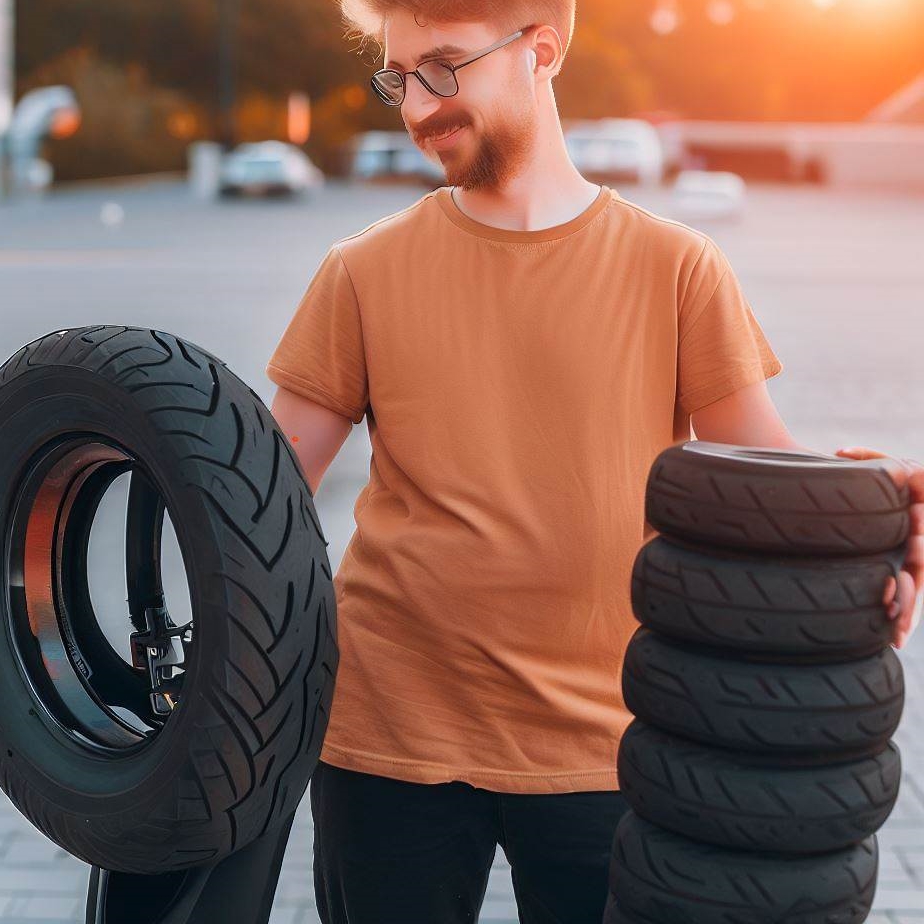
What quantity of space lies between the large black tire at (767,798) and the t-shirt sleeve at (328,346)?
0.74 meters

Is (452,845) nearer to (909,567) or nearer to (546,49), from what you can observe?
(909,567)

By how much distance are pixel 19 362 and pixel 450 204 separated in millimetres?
605

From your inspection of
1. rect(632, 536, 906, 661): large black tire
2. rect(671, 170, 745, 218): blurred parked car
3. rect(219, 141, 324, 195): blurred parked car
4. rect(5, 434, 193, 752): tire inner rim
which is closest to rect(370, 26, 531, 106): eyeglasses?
rect(5, 434, 193, 752): tire inner rim

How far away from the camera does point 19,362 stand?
1.76 metres

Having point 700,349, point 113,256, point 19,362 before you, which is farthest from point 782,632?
point 113,256

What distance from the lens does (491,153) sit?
1868 mm

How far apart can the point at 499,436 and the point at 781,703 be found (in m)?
0.59

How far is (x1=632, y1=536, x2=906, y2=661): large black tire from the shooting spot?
4.51 ft

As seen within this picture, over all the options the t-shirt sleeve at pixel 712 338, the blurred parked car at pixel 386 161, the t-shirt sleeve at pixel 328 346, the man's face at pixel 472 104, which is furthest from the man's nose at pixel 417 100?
the blurred parked car at pixel 386 161

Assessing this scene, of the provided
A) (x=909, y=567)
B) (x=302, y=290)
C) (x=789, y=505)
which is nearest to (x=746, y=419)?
(x=909, y=567)

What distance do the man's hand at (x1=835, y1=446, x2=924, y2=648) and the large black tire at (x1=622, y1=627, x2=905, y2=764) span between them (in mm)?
41

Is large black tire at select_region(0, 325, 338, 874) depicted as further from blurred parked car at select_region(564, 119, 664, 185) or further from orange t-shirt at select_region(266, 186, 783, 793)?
blurred parked car at select_region(564, 119, 664, 185)

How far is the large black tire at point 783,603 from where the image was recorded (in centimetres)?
137

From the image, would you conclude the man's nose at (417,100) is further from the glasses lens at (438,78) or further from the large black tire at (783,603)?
the large black tire at (783,603)
